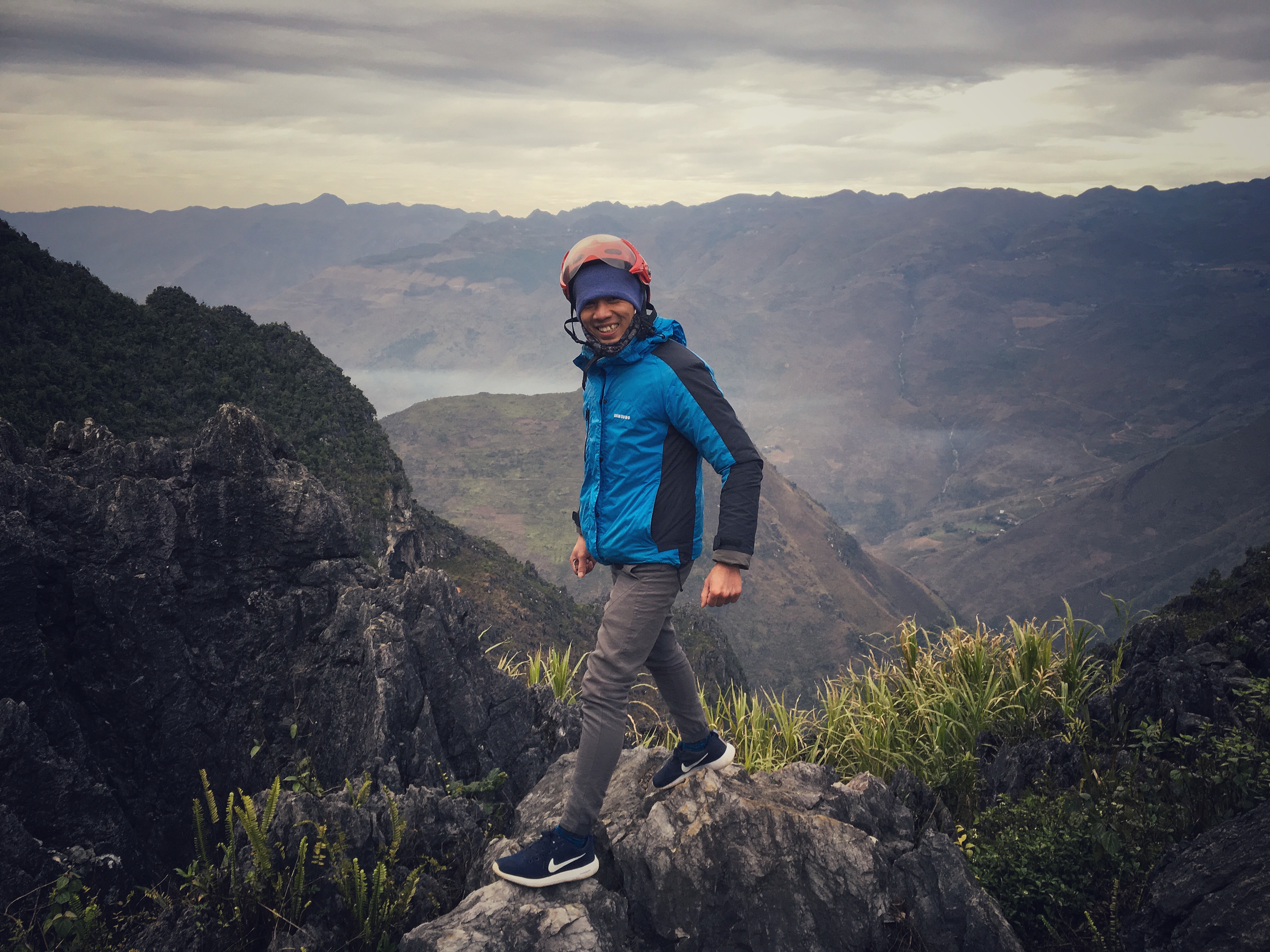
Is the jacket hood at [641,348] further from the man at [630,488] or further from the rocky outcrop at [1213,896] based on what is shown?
the rocky outcrop at [1213,896]

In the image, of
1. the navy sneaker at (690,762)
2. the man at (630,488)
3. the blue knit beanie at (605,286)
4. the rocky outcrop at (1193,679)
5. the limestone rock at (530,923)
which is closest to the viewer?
the limestone rock at (530,923)

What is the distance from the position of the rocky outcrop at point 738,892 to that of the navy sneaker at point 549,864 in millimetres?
101

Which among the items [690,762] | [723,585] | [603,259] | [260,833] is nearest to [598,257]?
[603,259]

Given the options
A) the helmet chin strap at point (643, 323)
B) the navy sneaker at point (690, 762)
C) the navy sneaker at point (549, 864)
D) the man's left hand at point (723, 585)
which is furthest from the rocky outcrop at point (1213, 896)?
the helmet chin strap at point (643, 323)

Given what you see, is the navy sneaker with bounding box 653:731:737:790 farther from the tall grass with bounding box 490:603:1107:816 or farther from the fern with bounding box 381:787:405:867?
the fern with bounding box 381:787:405:867

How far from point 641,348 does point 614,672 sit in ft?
6.08

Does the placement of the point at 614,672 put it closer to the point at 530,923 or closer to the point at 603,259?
the point at 530,923

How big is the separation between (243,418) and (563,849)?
21.2 ft

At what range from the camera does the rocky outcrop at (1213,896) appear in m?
3.04

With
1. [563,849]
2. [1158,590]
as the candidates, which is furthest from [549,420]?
[563,849]

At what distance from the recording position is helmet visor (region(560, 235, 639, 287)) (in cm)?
422

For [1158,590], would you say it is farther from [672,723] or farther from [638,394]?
[638,394]

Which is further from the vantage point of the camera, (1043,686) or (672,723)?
(672,723)

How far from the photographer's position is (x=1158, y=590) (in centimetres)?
13550
